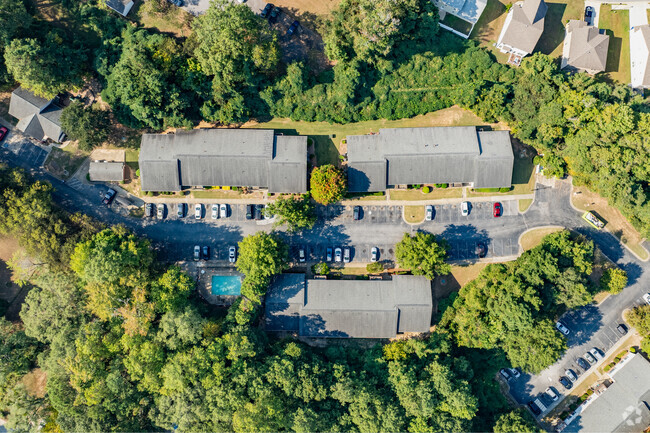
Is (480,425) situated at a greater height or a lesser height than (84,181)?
lesser

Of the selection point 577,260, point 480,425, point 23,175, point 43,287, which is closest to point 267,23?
point 23,175

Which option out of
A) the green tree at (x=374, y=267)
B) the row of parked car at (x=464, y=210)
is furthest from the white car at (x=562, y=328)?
the green tree at (x=374, y=267)

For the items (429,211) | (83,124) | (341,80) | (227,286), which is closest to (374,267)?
(429,211)

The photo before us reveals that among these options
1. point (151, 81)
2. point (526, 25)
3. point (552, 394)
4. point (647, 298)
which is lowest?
point (552, 394)

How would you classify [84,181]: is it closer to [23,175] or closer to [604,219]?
[23,175]

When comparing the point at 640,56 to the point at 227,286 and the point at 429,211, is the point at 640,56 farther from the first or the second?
the point at 227,286
